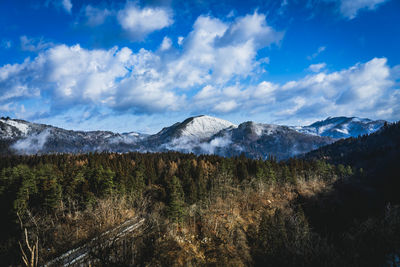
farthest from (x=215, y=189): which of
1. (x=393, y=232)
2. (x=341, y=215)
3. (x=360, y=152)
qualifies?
(x=360, y=152)

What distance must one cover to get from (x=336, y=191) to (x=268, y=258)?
58.9 meters

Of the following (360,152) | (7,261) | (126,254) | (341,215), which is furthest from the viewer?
(360,152)

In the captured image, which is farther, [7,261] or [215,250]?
[215,250]

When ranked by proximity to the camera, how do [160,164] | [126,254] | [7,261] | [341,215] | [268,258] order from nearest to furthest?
[126,254] < [7,261] < [268,258] < [341,215] < [160,164]

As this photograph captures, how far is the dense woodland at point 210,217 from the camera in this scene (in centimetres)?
1320

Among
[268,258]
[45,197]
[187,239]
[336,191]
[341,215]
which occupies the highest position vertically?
[45,197]

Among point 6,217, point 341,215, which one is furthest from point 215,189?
point 6,217

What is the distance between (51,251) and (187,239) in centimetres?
1279

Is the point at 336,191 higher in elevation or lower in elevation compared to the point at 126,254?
lower

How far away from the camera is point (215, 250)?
21.5 meters

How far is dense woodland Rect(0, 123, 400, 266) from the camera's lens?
13195 mm

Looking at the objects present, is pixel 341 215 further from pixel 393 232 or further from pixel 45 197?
pixel 45 197

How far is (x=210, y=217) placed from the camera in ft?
105

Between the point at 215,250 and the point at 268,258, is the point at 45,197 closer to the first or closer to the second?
the point at 215,250
